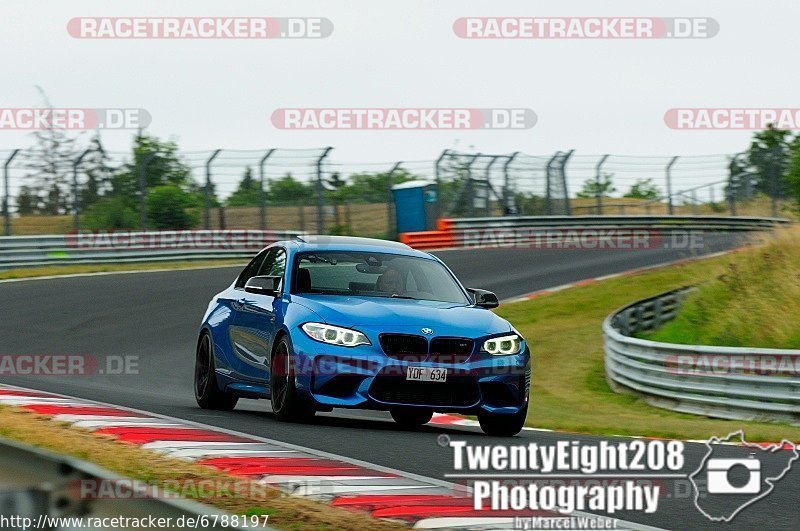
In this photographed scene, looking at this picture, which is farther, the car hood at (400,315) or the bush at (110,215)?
the bush at (110,215)

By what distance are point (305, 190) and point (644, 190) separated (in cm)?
1194

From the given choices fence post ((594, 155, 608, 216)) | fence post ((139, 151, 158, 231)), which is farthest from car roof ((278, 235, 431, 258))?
fence post ((594, 155, 608, 216))

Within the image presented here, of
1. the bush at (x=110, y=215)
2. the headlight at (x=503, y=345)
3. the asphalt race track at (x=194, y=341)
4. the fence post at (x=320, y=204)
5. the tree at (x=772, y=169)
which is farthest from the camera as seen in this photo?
the tree at (x=772, y=169)

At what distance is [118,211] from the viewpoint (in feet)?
98.3

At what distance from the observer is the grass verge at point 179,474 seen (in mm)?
5824

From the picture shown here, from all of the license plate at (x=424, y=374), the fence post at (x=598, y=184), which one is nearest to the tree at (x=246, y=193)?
the fence post at (x=598, y=184)

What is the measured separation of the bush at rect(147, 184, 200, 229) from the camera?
30516 mm

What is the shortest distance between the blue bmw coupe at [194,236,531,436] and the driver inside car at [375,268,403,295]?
1cm

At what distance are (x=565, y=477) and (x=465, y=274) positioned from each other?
21.1 metres

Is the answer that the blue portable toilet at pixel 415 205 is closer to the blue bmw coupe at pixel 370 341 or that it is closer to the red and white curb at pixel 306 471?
the blue bmw coupe at pixel 370 341

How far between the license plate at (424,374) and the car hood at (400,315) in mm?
263

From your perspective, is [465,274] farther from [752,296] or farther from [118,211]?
[752,296]

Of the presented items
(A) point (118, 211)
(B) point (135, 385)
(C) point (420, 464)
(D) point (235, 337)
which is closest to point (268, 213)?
(A) point (118, 211)

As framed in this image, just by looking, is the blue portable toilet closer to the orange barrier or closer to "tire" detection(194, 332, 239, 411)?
the orange barrier
